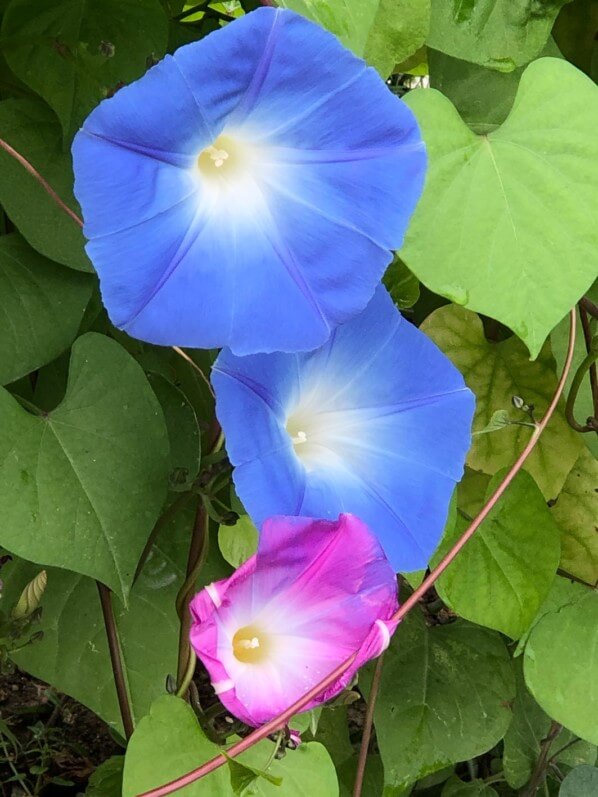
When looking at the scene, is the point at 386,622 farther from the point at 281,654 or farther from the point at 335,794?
the point at 335,794

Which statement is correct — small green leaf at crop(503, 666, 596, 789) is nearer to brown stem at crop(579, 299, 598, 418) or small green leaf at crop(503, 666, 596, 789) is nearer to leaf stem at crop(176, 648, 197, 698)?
brown stem at crop(579, 299, 598, 418)

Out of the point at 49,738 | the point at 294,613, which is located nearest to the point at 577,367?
the point at 294,613

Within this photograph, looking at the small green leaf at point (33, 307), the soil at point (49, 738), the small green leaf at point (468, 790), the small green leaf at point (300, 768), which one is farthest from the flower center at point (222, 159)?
the small green leaf at point (468, 790)

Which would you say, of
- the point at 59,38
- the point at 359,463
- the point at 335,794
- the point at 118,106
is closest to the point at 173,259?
the point at 118,106

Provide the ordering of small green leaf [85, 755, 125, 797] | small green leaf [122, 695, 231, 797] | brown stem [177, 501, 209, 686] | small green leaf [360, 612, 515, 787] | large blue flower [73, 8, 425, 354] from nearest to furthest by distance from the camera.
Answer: large blue flower [73, 8, 425, 354] < small green leaf [122, 695, 231, 797] < brown stem [177, 501, 209, 686] < small green leaf [85, 755, 125, 797] < small green leaf [360, 612, 515, 787]

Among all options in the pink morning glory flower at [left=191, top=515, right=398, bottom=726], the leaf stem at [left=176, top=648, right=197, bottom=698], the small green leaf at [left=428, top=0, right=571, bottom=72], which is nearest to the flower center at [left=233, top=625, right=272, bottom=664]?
the pink morning glory flower at [left=191, top=515, right=398, bottom=726]

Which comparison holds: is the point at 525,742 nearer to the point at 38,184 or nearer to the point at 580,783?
the point at 580,783

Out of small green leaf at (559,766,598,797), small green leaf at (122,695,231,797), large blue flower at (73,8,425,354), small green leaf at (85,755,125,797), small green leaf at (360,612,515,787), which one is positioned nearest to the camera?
large blue flower at (73,8,425,354)

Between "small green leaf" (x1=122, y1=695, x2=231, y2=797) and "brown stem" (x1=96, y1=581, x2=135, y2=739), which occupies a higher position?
"small green leaf" (x1=122, y1=695, x2=231, y2=797)
